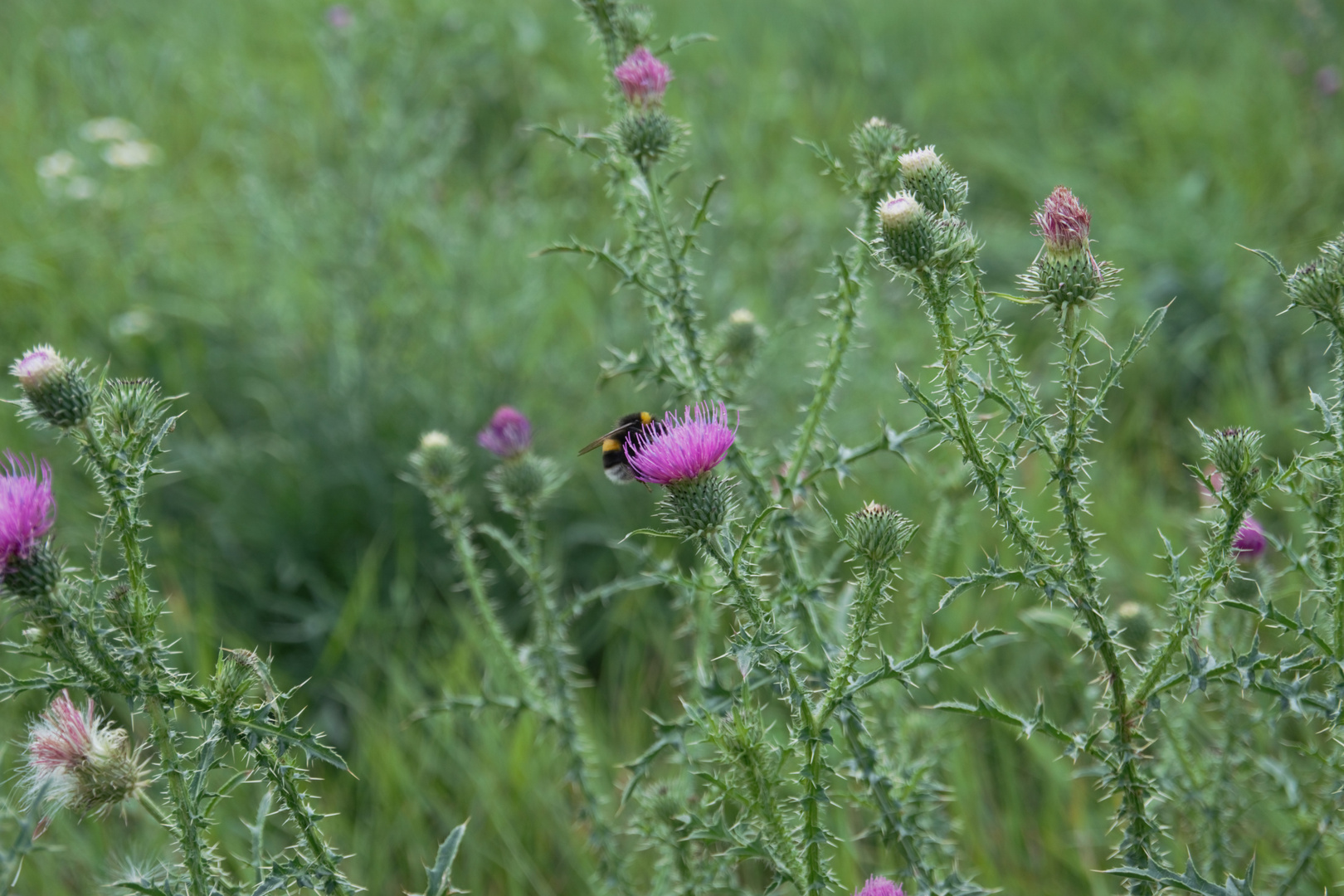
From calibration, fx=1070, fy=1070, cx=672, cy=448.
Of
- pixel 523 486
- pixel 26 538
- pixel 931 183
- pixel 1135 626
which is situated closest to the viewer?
pixel 26 538

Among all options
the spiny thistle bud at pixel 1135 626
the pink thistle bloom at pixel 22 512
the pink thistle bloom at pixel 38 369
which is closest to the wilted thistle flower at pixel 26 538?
the pink thistle bloom at pixel 22 512

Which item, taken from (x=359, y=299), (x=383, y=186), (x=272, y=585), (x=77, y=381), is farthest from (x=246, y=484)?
(x=77, y=381)

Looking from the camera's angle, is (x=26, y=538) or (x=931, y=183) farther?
(x=931, y=183)

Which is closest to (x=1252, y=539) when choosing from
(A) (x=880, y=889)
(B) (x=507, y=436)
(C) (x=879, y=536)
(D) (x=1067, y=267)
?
(D) (x=1067, y=267)

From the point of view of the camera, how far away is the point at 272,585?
3.77 m

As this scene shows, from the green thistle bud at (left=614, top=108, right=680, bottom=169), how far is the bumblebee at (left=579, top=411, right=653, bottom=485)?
520mm

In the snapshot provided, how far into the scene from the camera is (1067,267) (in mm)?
1571

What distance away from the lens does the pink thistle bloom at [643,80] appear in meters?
1.98

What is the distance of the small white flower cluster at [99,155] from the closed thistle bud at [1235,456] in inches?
178

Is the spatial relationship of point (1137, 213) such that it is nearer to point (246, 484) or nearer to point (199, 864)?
point (246, 484)

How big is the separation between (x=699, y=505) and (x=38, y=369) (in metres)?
0.97

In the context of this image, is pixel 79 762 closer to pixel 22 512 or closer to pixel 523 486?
pixel 22 512

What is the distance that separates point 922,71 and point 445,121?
3512mm

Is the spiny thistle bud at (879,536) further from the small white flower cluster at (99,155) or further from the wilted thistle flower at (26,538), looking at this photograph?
the small white flower cluster at (99,155)
